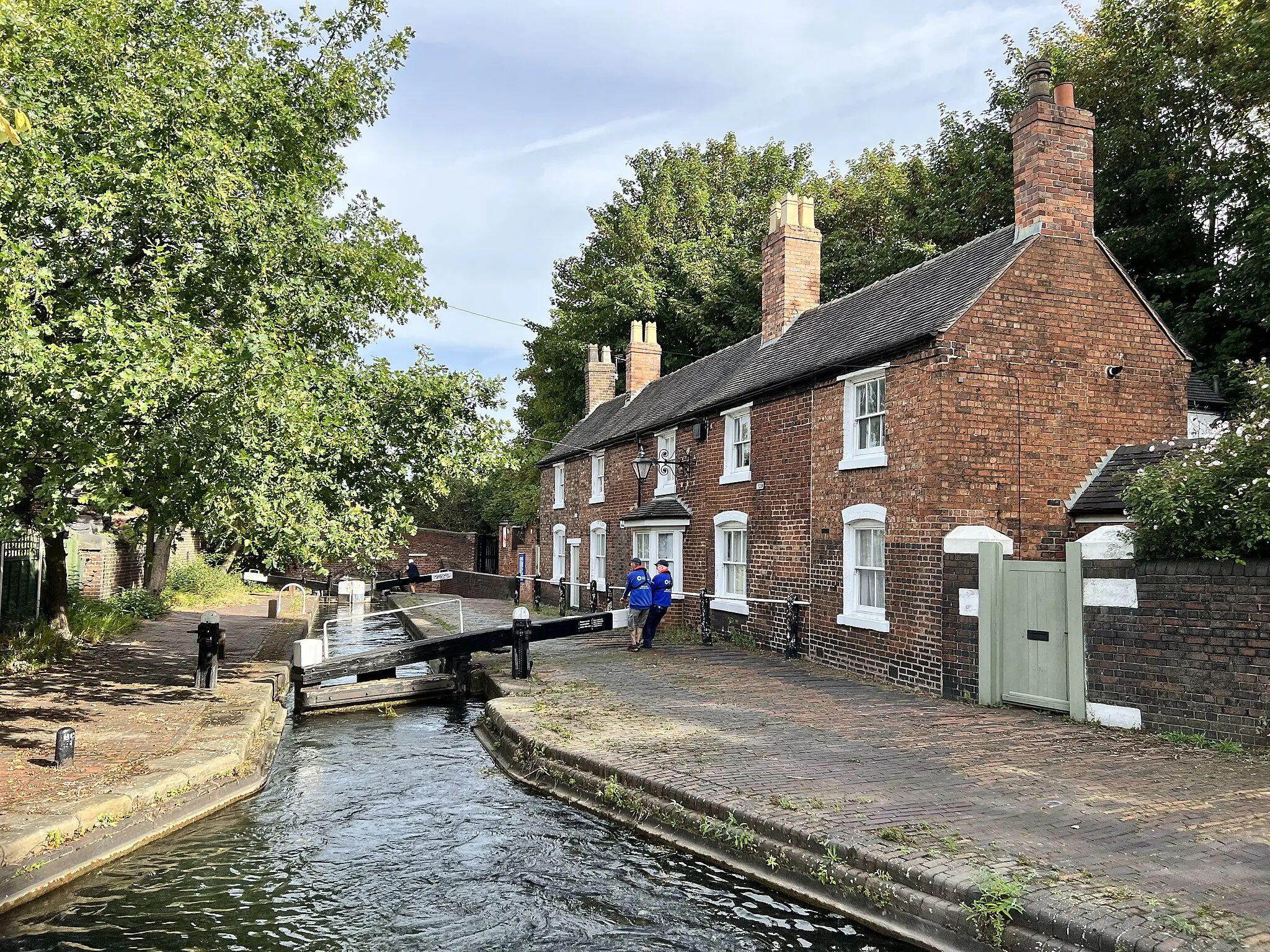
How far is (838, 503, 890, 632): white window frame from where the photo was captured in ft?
44.3

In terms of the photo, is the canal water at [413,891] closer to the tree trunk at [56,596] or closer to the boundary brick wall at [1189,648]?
the boundary brick wall at [1189,648]

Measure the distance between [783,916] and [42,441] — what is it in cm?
766

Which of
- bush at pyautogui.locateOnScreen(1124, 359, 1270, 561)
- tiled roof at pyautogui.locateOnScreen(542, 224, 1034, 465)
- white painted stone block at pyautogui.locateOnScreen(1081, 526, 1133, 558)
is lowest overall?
white painted stone block at pyautogui.locateOnScreen(1081, 526, 1133, 558)

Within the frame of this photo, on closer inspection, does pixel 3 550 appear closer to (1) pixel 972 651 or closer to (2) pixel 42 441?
(2) pixel 42 441

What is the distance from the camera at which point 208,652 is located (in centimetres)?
1255

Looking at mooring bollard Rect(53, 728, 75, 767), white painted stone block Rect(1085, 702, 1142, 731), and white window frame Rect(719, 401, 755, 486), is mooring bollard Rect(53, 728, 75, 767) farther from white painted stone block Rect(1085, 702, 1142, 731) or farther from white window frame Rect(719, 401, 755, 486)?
white window frame Rect(719, 401, 755, 486)

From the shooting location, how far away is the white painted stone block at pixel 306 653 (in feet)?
44.7

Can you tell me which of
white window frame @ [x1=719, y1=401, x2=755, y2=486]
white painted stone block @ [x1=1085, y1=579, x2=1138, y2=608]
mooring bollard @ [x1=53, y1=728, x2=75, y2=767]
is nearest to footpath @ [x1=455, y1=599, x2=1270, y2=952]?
white painted stone block @ [x1=1085, y1=579, x2=1138, y2=608]

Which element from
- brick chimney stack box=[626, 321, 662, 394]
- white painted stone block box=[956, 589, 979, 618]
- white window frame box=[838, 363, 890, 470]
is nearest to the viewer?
white painted stone block box=[956, 589, 979, 618]

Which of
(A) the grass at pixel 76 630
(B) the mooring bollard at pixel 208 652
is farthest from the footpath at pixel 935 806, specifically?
(A) the grass at pixel 76 630

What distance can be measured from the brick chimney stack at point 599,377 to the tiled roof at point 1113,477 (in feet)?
72.2

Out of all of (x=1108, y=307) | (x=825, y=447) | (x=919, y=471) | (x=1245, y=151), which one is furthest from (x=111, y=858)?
(x=1245, y=151)

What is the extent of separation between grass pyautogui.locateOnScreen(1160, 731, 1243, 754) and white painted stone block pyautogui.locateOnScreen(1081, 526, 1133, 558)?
182cm

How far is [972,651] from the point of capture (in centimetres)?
1146
